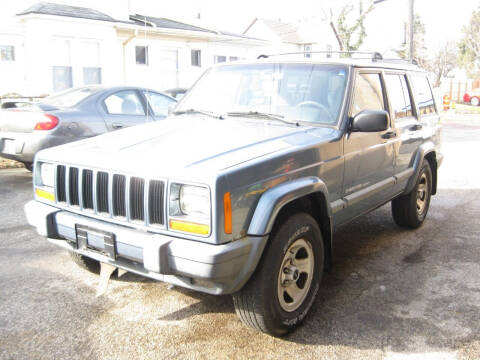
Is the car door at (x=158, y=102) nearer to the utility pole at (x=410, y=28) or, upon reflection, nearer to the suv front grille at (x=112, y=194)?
the suv front grille at (x=112, y=194)

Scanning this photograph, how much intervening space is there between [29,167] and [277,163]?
609 cm

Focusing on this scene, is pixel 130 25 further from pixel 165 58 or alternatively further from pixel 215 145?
pixel 215 145

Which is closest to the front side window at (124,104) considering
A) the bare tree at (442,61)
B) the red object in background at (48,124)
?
the red object in background at (48,124)

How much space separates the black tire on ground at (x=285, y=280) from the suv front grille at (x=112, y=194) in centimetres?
70

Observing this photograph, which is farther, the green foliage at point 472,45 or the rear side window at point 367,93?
the green foliage at point 472,45

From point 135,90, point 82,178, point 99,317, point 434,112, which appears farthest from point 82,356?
point 135,90

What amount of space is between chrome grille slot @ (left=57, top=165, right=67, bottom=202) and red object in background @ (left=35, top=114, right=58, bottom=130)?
12.9ft

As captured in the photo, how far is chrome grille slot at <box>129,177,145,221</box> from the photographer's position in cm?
294

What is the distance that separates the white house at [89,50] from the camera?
54.9 ft

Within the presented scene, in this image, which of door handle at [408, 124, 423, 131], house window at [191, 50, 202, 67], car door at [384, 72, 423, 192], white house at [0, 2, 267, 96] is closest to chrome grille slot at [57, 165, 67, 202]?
car door at [384, 72, 423, 192]

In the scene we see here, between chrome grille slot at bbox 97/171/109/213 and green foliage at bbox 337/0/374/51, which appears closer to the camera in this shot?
chrome grille slot at bbox 97/171/109/213

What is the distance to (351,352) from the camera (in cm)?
309

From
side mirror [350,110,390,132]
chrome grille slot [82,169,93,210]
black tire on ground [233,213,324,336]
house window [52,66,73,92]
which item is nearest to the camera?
Result: black tire on ground [233,213,324,336]

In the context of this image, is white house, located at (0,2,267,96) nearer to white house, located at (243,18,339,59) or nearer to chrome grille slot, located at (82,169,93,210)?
chrome grille slot, located at (82,169,93,210)
